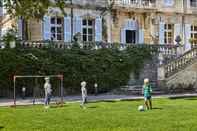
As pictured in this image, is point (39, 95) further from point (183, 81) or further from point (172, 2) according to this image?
point (172, 2)

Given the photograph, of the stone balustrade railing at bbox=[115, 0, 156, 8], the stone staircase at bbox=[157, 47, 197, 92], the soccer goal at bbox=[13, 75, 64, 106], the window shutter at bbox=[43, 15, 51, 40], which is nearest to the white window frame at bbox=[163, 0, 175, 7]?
the stone balustrade railing at bbox=[115, 0, 156, 8]

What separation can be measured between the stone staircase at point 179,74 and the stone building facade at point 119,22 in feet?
21.6

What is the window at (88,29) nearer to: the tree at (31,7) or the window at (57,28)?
the window at (57,28)

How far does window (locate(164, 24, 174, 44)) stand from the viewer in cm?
4291

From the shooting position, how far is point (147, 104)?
71.5 ft

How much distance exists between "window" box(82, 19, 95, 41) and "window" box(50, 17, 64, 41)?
6.16ft

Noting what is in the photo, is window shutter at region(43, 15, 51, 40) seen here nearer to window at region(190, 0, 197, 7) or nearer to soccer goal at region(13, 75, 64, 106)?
soccer goal at region(13, 75, 64, 106)

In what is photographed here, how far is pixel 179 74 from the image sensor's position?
34156mm

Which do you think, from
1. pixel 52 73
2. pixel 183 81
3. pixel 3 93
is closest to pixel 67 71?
pixel 52 73

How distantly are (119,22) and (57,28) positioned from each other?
17.4 feet

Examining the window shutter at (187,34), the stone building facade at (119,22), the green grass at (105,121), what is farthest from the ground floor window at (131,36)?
the green grass at (105,121)

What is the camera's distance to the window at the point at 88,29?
39219 millimetres

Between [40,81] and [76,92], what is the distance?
Result: 2.68m

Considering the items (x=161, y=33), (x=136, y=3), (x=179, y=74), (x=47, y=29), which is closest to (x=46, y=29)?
(x=47, y=29)
